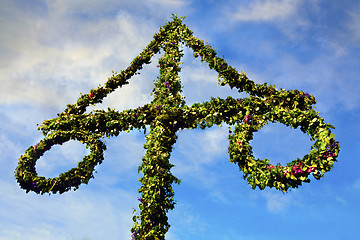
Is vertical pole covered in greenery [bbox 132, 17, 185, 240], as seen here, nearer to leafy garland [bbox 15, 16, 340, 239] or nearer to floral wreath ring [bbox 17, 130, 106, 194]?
leafy garland [bbox 15, 16, 340, 239]

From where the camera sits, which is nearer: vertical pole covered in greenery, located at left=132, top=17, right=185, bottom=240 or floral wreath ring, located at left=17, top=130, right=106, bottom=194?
vertical pole covered in greenery, located at left=132, top=17, right=185, bottom=240

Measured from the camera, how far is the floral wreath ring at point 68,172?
7.84m

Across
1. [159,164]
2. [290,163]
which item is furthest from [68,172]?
[290,163]

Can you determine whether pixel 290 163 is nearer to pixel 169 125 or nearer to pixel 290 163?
pixel 290 163

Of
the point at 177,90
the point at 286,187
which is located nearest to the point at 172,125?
the point at 177,90

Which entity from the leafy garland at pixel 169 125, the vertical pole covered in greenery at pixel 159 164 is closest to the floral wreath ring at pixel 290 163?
the leafy garland at pixel 169 125

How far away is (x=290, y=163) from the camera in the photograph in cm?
607

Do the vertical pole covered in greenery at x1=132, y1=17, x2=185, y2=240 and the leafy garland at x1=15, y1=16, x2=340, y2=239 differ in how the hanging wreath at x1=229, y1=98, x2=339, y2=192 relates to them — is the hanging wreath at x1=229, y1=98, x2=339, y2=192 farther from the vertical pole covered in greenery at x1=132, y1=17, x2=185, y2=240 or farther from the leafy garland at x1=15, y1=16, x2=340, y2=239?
the vertical pole covered in greenery at x1=132, y1=17, x2=185, y2=240

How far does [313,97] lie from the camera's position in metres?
7.46

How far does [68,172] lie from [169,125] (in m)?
3.02

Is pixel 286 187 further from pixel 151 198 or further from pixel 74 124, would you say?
pixel 74 124

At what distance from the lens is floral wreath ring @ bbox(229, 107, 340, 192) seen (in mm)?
5891

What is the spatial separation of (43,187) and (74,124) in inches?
71.9

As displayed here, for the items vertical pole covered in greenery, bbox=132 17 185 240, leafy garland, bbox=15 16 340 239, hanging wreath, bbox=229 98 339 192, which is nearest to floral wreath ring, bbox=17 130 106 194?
leafy garland, bbox=15 16 340 239
